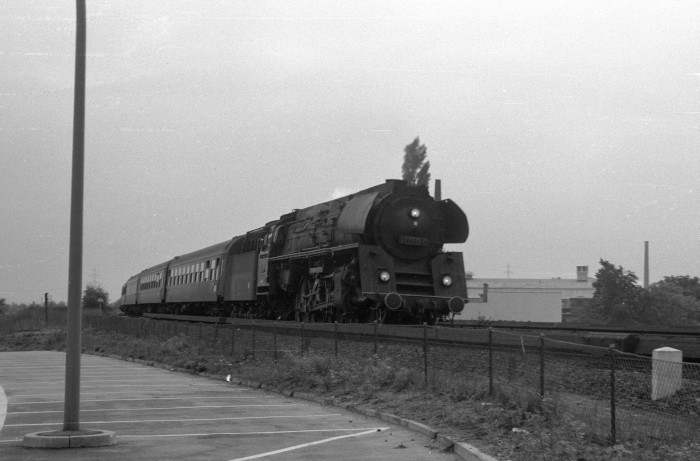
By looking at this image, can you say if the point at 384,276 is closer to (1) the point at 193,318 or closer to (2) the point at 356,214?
(2) the point at 356,214

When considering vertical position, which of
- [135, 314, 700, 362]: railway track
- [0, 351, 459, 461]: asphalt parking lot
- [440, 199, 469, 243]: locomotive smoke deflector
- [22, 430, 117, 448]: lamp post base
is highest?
[440, 199, 469, 243]: locomotive smoke deflector

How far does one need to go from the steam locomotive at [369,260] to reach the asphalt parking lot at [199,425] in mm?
5132

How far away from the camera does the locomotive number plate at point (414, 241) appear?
24.0 m

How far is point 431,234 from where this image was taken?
976 inches

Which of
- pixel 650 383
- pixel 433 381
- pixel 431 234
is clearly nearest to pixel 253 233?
pixel 431 234

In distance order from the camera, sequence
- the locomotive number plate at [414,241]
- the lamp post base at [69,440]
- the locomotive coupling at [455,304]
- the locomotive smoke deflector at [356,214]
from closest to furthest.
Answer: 1. the lamp post base at [69,440]
2. the locomotive smoke deflector at [356,214]
3. the locomotive coupling at [455,304]
4. the locomotive number plate at [414,241]

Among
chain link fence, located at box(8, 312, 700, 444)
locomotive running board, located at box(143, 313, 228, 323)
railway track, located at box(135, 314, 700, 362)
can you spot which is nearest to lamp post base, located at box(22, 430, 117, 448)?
chain link fence, located at box(8, 312, 700, 444)

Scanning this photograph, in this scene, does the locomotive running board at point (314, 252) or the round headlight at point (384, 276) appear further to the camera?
the locomotive running board at point (314, 252)

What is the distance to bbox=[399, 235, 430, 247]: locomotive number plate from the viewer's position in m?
24.0

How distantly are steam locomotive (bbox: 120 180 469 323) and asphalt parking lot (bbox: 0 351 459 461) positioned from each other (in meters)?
5.13

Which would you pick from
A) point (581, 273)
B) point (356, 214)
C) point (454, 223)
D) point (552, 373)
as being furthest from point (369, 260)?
point (581, 273)

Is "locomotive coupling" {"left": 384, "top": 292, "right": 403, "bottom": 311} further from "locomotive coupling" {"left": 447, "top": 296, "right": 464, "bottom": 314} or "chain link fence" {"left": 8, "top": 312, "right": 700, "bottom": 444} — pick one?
"chain link fence" {"left": 8, "top": 312, "right": 700, "bottom": 444}

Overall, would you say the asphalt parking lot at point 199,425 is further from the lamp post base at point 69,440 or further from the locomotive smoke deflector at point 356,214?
the locomotive smoke deflector at point 356,214

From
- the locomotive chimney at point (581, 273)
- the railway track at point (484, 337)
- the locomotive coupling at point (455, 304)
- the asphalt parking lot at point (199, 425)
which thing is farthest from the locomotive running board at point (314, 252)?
the locomotive chimney at point (581, 273)
